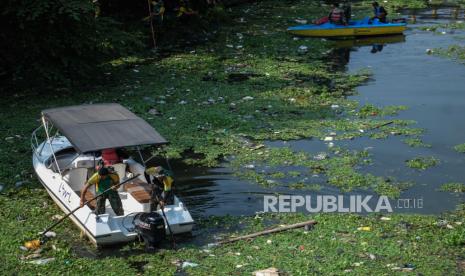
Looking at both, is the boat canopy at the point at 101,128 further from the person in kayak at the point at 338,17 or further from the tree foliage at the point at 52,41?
the person in kayak at the point at 338,17

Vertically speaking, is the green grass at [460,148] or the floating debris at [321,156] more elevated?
the floating debris at [321,156]

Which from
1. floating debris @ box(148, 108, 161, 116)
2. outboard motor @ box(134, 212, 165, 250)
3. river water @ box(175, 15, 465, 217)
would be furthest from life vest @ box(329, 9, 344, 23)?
outboard motor @ box(134, 212, 165, 250)

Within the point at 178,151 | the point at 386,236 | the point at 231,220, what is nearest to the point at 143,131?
the point at 231,220

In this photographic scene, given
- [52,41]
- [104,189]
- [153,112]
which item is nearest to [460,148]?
[153,112]

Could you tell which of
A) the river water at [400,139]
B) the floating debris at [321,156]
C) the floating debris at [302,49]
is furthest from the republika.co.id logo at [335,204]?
the floating debris at [302,49]

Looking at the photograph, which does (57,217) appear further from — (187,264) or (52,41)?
(52,41)

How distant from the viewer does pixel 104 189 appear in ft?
32.6

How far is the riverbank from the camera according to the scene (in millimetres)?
9008

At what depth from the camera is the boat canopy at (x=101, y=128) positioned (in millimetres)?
10078

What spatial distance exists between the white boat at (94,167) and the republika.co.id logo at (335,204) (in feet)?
5.76

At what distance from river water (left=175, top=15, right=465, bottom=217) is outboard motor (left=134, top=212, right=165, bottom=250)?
1433mm

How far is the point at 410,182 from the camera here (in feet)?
38.9

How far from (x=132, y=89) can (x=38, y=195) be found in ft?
22.0

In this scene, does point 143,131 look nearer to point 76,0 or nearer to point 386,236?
point 386,236
